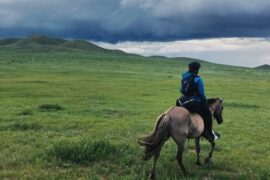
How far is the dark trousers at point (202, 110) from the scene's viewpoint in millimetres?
11297

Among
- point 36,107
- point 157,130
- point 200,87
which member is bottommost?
point 36,107

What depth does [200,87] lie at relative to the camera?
1128 centimetres

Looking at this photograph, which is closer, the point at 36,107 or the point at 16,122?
the point at 16,122

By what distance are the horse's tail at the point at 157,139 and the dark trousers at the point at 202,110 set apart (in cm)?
116

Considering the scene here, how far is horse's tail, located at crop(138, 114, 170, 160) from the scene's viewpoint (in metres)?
10.3

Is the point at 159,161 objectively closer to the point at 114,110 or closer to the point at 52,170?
the point at 52,170

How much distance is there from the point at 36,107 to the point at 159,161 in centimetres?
1387

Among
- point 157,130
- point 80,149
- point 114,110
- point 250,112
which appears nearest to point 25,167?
point 80,149

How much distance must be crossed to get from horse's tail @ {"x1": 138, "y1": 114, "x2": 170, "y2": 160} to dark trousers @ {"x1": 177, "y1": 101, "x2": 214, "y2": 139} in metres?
1.16

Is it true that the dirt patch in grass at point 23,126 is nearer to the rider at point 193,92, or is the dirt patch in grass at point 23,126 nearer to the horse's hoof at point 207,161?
the horse's hoof at point 207,161

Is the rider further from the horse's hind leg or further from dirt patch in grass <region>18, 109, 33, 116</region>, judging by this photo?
dirt patch in grass <region>18, 109, 33, 116</region>

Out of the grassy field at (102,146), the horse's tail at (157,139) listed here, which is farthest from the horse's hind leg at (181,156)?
the horse's tail at (157,139)

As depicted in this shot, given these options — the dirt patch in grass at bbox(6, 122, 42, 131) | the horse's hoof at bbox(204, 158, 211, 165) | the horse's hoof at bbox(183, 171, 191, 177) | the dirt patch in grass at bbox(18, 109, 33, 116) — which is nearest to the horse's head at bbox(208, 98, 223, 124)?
the horse's hoof at bbox(204, 158, 211, 165)

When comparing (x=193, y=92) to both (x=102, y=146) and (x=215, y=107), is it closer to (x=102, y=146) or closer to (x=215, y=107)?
(x=215, y=107)
